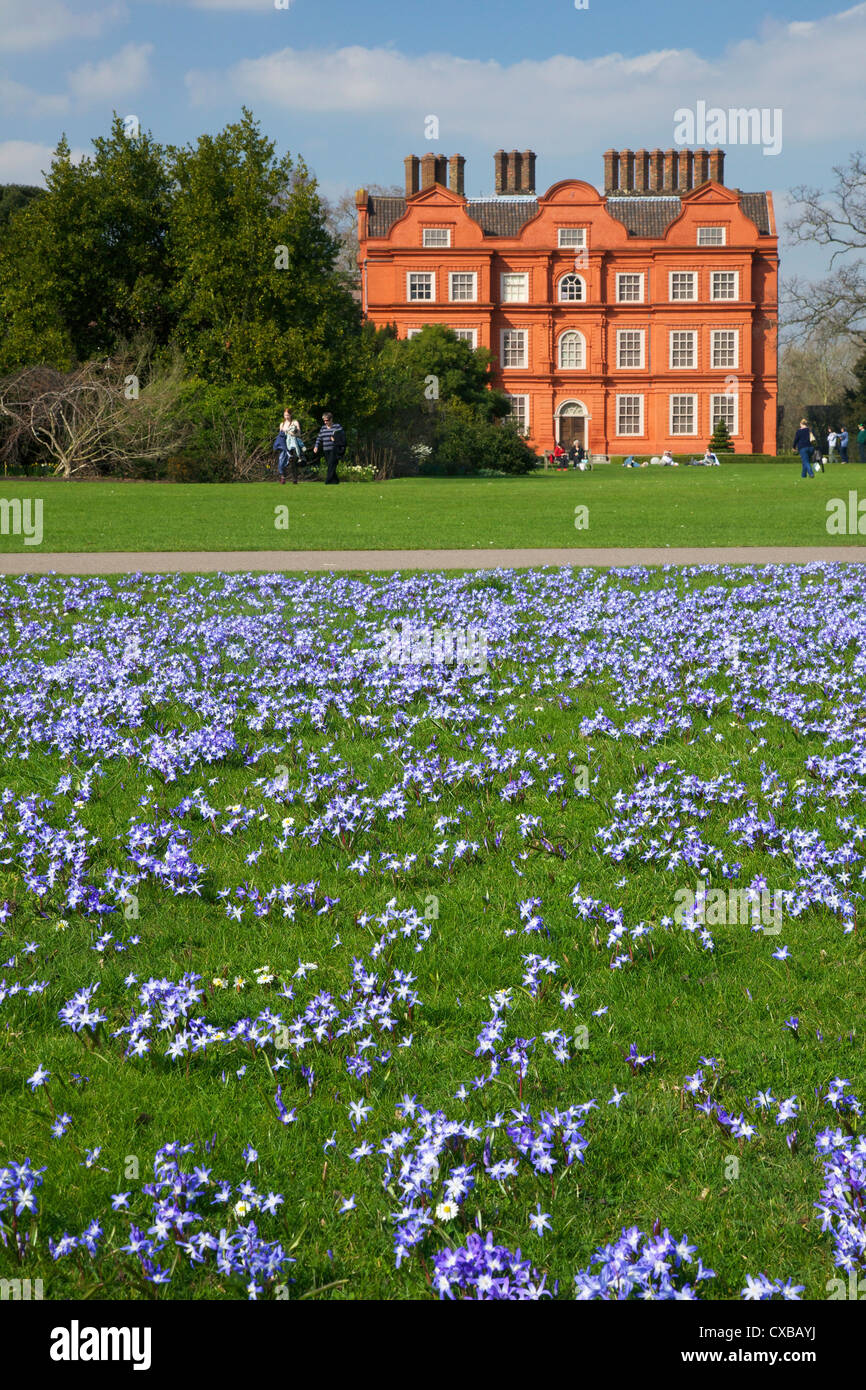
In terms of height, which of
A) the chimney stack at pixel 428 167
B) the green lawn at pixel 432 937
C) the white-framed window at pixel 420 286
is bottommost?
A: the green lawn at pixel 432 937

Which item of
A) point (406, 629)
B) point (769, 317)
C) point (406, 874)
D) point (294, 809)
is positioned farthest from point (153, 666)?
point (769, 317)

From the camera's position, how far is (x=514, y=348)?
65188 millimetres

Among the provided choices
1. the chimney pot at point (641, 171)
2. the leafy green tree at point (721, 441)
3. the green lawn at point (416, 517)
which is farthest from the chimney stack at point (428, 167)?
the green lawn at point (416, 517)

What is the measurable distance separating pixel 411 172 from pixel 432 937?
70.2 m

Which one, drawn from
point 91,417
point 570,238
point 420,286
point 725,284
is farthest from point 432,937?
point 725,284

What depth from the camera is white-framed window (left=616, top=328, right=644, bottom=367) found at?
6619 cm

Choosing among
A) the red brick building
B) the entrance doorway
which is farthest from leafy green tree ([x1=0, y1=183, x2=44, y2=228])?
the entrance doorway

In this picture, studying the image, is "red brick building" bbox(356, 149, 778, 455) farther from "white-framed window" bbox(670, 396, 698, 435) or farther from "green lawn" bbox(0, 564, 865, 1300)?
"green lawn" bbox(0, 564, 865, 1300)

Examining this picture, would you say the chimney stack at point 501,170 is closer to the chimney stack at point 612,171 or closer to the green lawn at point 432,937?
the chimney stack at point 612,171

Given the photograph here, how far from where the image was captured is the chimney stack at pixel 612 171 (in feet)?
228

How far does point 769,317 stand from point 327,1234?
233 feet

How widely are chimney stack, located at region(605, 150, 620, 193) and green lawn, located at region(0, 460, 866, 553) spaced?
48.4 m

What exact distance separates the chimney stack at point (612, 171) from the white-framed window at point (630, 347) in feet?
34.2

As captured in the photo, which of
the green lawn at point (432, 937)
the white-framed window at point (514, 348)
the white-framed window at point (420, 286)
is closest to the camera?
the green lawn at point (432, 937)
